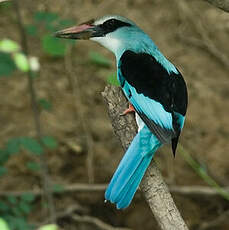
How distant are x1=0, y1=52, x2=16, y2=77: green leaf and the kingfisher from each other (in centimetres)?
70

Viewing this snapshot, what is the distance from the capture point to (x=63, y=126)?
512 centimetres

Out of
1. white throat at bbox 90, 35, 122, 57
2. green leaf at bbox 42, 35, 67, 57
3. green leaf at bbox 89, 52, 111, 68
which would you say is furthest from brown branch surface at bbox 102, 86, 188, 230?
green leaf at bbox 89, 52, 111, 68

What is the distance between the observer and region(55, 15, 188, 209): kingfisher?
2.82m

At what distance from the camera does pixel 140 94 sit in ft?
9.79

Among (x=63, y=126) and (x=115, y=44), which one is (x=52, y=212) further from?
(x=115, y=44)

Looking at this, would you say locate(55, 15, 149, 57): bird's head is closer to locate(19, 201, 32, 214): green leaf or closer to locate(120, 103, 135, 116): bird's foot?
locate(120, 103, 135, 116): bird's foot

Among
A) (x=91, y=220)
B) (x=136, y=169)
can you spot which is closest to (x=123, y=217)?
(x=91, y=220)

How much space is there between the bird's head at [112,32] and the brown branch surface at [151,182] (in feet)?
1.26

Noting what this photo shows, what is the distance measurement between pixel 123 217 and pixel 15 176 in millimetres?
837

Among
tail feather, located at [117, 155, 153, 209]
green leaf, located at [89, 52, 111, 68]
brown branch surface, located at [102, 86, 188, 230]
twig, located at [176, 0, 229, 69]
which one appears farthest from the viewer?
twig, located at [176, 0, 229, 69]

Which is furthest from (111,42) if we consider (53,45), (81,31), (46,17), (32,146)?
(53,45)

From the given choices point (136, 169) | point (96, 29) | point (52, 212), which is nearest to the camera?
point (136, 169)

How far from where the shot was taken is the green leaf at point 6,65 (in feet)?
12.9

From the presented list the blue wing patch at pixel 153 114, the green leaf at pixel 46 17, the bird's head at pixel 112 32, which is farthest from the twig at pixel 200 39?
the blue wing patch at pixel 153 114
